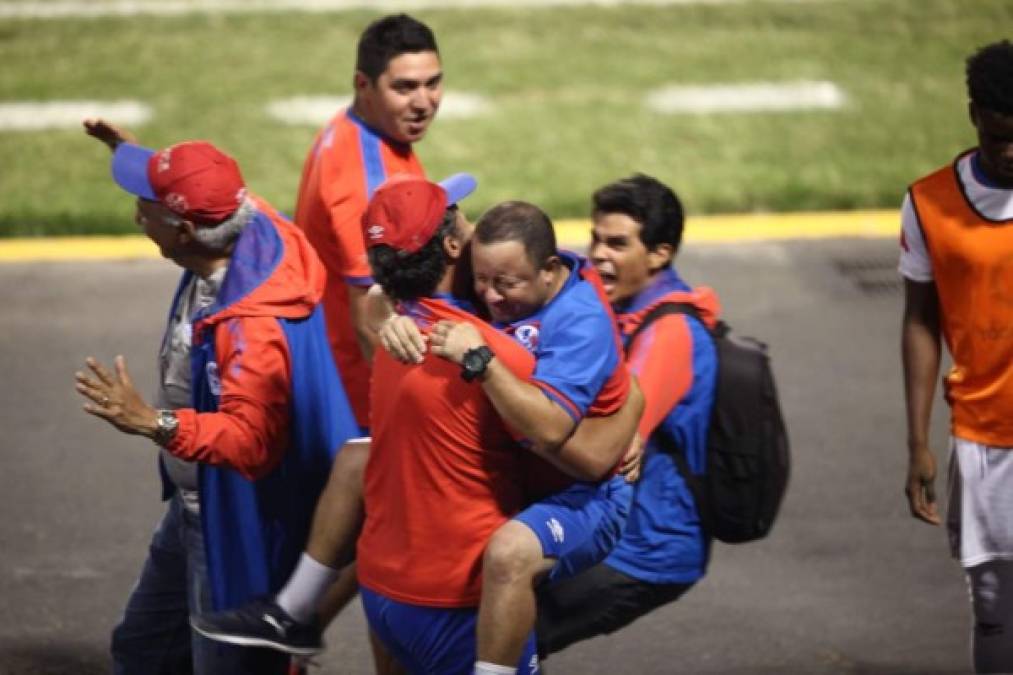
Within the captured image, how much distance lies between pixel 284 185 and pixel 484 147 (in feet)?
5.40

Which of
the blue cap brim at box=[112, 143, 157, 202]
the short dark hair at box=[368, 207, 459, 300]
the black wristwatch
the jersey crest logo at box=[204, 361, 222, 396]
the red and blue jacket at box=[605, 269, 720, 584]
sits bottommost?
the red and blue jacket at box=[605, 269, 720, 584]

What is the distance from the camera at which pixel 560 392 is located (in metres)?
5.44

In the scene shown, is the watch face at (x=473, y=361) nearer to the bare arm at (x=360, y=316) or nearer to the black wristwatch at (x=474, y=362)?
the black wristwatch at (x=474, y=362)

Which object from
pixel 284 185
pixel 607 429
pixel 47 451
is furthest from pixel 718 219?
pixel 607 429

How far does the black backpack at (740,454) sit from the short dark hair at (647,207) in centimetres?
33

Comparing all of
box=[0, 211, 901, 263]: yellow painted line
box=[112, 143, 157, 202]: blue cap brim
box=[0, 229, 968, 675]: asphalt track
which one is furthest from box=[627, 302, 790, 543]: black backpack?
box=[0, 211, 901, 263]: yellow painted line

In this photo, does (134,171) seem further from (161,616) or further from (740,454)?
(740,454)

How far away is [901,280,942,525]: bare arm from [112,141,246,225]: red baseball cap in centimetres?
230

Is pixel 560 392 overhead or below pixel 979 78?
below

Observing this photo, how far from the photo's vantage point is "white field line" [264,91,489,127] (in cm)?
1539

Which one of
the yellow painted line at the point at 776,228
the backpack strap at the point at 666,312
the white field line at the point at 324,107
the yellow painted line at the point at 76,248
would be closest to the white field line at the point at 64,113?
the white field line at the point at 324,107

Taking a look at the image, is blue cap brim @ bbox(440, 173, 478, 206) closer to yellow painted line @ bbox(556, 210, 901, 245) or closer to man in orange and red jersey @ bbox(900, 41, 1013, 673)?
man in orange and red jersey @ bbox(900, 41, 1013, 673)

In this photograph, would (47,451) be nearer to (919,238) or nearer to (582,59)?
(919,238)

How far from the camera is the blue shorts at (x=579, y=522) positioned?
18.3 feet
